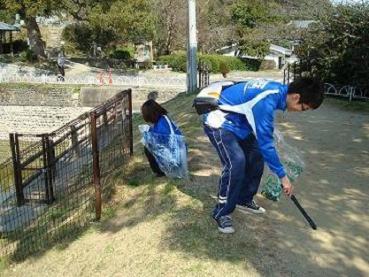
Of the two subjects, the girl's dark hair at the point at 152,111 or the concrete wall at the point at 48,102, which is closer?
the girl's dark hair at the point at 152,111

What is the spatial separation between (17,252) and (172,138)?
6.95ft

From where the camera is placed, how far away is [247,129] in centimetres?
418

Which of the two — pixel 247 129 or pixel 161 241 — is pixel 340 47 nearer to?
pixel 247 129

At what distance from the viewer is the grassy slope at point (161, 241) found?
13.5 feet

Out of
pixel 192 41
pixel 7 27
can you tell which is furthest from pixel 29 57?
pixel 192 41

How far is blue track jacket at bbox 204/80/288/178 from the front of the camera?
3.84 meters

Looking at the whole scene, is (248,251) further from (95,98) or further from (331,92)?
(95,98)

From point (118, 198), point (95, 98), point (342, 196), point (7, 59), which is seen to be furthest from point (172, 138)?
point (7, 59)

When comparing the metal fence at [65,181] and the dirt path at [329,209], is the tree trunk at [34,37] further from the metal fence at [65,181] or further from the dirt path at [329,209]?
the dirt path at [329,209]

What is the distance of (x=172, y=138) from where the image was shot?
5.63 metres

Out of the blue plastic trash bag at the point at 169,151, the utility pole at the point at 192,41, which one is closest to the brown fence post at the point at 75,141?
the blue plastic trash bag at the point at 169,151

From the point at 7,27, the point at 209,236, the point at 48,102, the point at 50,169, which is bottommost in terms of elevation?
the point at 48,102

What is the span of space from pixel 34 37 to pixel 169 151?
82.9 ft

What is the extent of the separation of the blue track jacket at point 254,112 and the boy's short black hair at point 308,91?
11 cm
